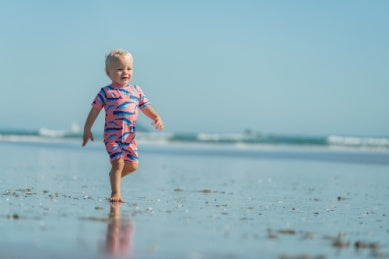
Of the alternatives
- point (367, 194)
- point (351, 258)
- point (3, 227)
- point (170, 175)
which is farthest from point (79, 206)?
point (170, 175)

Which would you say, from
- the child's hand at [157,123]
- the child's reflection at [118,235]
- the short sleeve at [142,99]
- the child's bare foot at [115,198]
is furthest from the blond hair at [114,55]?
the child's reflection at [118,235]

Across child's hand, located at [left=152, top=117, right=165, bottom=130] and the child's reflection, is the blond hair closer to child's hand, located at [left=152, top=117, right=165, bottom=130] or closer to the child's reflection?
child's hand, located at [left=152, top=117, right=165, bottom=130]

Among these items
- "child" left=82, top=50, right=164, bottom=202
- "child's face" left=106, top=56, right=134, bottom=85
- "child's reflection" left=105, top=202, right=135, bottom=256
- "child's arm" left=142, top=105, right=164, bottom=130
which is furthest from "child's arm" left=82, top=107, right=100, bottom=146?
"child's reflection" left=105, top=202, right=135, bottom=256

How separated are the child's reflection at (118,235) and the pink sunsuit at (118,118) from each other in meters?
1.43

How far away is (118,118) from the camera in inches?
297

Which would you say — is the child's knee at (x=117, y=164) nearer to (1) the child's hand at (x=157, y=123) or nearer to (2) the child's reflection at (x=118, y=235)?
(1) the child's hand at (x=157, y=123)

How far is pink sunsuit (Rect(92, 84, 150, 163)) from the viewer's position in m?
7.56

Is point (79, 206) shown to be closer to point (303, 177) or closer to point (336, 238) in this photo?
point (336, 238)

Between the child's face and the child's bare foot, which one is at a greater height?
the child's face

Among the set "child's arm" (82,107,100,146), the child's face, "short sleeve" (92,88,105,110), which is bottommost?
"child's arm" (82,107,100,146)

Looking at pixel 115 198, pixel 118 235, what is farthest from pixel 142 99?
pixel 118 235

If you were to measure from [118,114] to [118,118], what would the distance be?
42 mm

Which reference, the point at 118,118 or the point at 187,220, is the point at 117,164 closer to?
the point at 118,118

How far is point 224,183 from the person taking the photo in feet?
37.4
